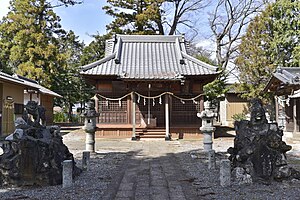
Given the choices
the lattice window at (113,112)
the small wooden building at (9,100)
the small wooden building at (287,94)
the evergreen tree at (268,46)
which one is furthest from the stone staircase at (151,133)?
the evergreen tree at (268,46)

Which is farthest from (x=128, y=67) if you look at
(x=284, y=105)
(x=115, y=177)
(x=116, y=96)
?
(x=115, y=177)

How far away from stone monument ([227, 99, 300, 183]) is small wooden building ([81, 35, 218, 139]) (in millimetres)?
10008

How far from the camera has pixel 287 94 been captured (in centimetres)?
1945

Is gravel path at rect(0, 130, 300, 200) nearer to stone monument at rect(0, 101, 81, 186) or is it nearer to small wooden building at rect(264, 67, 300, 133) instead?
stone monument at rect(0, 101, 81, 186)

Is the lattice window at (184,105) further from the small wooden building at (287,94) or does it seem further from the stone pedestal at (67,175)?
the stone pedestal at (67,175)

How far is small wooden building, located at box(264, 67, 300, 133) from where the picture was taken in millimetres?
17172

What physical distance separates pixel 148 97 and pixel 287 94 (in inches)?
347

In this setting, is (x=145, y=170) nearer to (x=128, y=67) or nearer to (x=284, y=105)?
(x=128, y=67)

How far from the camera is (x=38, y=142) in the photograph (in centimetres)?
655

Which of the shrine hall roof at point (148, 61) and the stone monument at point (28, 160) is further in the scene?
the shrine hall roof at point (148, 61)

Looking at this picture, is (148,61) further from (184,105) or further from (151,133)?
(151,133)

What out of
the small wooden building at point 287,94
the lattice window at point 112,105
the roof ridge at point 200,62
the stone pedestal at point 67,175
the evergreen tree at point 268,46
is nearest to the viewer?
the stone pedestal at point 67,175

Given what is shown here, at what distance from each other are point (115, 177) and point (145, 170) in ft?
3.69

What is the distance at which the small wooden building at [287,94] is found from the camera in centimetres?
1717
